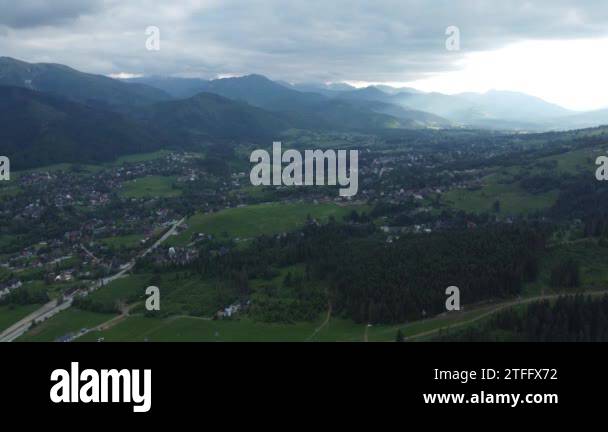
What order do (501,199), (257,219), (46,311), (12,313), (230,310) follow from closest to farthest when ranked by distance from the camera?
1. (230,310)
2. (12,313)
3. (46,311)
4. (257,219)
5. (501,199)

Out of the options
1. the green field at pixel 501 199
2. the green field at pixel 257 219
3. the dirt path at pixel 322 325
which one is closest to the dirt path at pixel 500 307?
the dirt path at pixel 322 325

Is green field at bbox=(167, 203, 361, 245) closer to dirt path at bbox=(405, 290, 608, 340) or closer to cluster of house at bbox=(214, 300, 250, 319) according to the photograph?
cluster of house at bbox=(214, 300, 250, 319)

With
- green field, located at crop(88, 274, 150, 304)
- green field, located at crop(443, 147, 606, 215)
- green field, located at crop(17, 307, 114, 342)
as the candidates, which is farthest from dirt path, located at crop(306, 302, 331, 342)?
green field, located at crop(443, 147, 606, 215)

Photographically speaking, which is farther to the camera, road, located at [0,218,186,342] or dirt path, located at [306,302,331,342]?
road, located at [0,218,186,342]

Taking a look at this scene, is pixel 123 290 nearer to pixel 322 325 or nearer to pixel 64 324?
pixel 64 324

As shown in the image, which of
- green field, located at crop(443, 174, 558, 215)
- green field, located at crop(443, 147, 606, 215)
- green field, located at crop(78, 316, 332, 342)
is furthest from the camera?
green field, located at crop(443, 147, 606, 215)

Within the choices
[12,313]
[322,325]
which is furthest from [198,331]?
[12,313]
